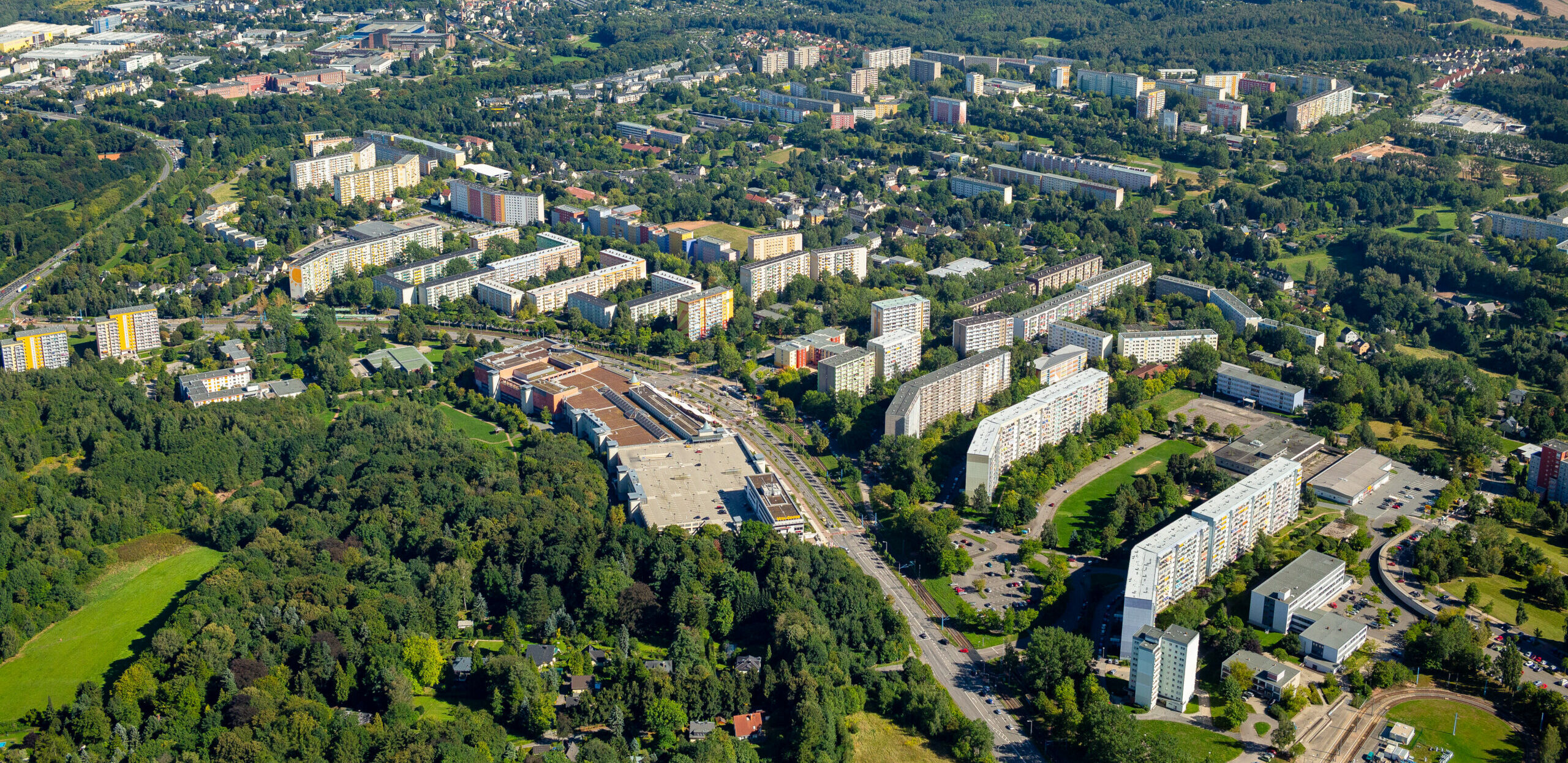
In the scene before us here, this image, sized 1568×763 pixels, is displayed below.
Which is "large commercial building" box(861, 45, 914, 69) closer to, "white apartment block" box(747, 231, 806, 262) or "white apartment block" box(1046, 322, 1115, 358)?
"white apartment block" box(747, 231, 806, 262)

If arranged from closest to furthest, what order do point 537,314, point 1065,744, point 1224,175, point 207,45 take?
point 1065,744 < point 537,314 < point 1224,175 < point 207,45

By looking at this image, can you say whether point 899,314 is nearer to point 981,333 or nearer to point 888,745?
point 981,333

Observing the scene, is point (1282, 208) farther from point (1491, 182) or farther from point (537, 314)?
point (537, 314)

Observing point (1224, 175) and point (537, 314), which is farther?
point (1224, 175)

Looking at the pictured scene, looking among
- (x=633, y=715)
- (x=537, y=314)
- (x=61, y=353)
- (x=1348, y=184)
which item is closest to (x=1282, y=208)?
(x=1348, y=184)

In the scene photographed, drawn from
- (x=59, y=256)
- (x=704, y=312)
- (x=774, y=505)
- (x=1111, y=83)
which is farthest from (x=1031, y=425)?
(x=1111, y=83)

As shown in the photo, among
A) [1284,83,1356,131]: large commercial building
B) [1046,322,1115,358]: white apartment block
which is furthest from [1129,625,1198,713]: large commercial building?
[1284,83,1356,131]: large commercial building
